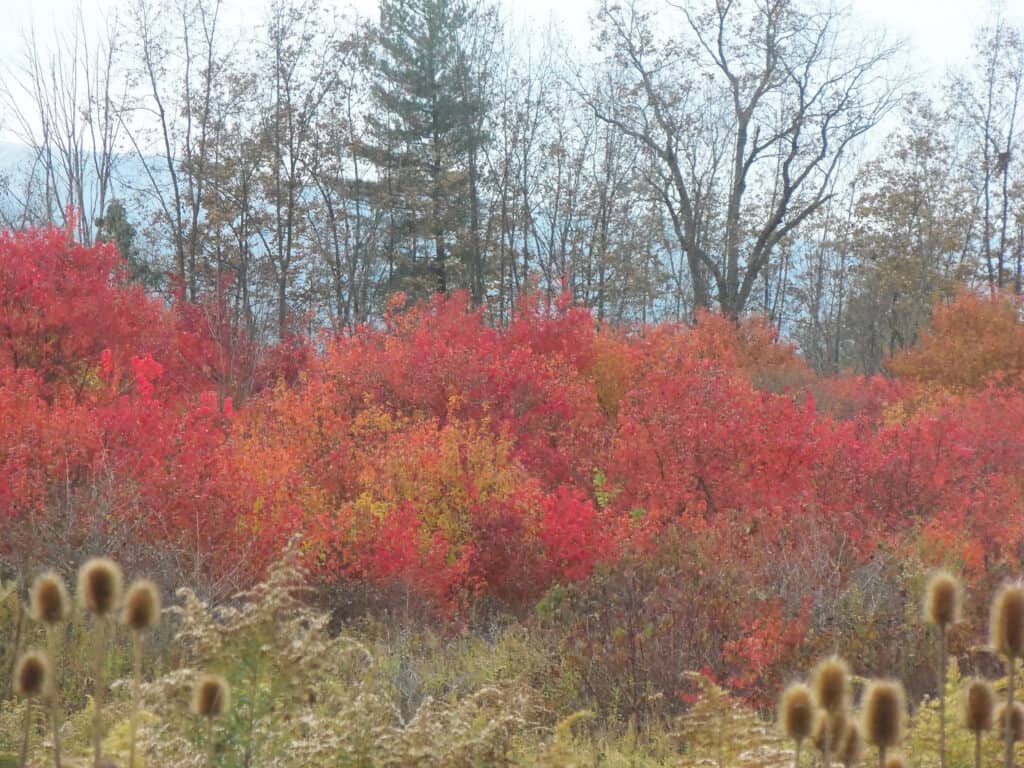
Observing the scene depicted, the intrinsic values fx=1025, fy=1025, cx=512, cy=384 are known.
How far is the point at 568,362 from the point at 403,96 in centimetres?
1926

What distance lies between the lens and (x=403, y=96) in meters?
32.6

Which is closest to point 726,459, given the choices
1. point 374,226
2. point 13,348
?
point 13,348

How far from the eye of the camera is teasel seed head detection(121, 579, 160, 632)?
1.82m

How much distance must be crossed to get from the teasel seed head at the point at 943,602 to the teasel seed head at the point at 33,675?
63.9 inches

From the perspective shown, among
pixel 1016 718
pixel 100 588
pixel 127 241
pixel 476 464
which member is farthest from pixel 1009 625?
pixel 127 241

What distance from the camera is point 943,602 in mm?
1948

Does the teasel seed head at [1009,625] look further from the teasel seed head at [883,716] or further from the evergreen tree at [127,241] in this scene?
the evergreen tree at [127,241]

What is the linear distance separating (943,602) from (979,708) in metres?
0.20

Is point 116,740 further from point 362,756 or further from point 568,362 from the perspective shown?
point 568,362

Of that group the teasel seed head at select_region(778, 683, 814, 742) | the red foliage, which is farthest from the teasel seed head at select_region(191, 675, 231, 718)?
the red foliage

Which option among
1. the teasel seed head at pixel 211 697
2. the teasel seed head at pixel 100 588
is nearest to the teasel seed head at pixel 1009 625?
the teasel seed head at pixel 211 697

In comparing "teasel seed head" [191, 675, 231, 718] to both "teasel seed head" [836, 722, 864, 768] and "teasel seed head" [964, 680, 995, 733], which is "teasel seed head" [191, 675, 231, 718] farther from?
"teasel seed head" [964, 680, 995, 733]

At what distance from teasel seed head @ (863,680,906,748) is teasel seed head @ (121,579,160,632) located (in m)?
1.26

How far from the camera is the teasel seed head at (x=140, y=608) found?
71.5 inches
